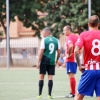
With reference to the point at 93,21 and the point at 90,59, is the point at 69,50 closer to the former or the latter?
the point at 90,59

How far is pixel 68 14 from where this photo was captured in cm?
4169

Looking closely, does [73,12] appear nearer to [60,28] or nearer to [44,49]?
[60,28]

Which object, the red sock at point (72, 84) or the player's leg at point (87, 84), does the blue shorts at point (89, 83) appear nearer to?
the player's leg at point (87, 84)

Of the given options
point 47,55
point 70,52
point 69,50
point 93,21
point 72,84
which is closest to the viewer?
point 93,21

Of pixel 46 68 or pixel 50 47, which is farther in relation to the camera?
pixel 46 68

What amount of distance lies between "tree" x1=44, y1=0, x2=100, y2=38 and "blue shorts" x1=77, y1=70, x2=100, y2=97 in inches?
1176

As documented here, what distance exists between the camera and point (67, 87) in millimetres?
18047

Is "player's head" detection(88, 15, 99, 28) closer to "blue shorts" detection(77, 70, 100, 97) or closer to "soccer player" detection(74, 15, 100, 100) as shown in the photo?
"soccer player" detection(74, 15, 100, 100)

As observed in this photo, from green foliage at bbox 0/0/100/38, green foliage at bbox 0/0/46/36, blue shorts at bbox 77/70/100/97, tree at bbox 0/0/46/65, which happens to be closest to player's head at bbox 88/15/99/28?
blue shorts at bbox 77/70/100/97

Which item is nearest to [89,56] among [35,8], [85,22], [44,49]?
[44,49]

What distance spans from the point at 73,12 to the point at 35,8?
3.40 metres

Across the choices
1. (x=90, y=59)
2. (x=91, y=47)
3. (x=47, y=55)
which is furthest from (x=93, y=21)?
(x=47, y=55)

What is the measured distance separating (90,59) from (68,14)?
1259 inches

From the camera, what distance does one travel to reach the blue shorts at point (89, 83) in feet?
32.0
